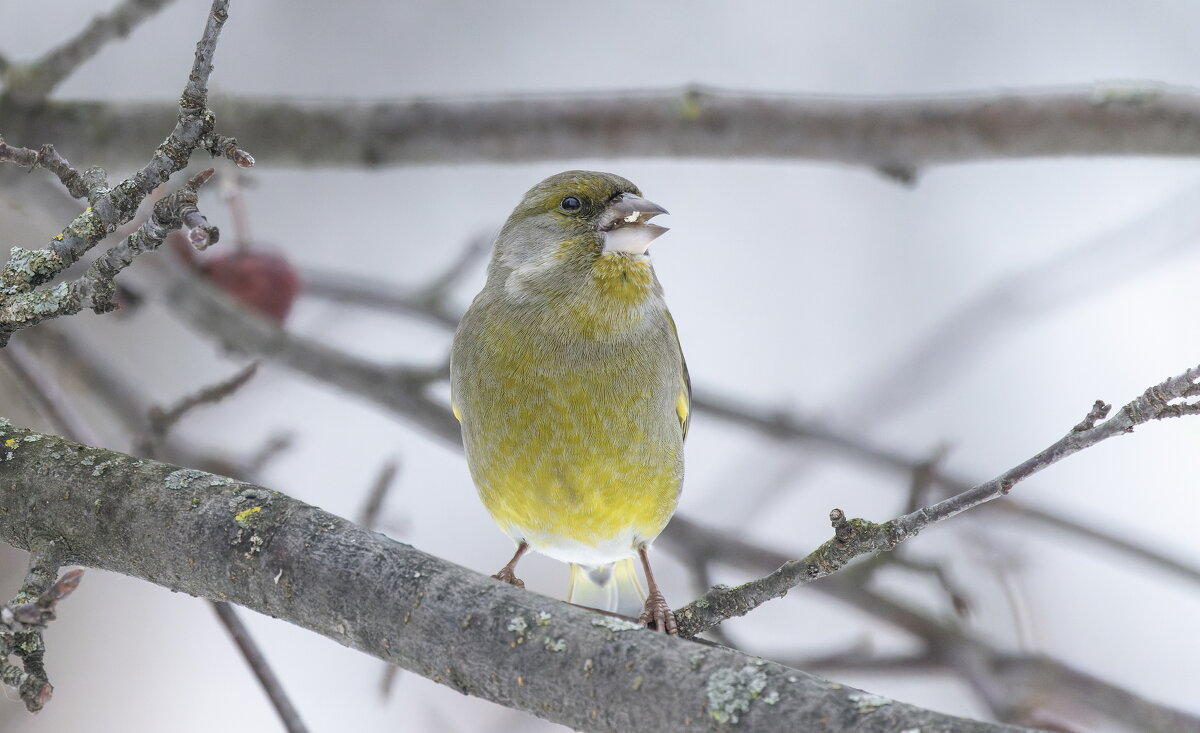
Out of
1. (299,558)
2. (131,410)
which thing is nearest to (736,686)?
(299,558)

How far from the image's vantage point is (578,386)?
2.70m

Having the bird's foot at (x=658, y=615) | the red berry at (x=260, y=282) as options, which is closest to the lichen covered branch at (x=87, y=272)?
the bird's foot at (x=658, y=615)

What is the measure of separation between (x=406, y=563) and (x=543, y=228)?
1.45 m

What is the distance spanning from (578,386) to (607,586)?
3.61 ft

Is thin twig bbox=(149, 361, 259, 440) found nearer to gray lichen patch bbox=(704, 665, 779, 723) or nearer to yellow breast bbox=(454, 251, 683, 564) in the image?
yellow breast bbox=(454, 251, 683, 564)

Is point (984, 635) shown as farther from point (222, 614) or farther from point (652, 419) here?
point (222, 614)

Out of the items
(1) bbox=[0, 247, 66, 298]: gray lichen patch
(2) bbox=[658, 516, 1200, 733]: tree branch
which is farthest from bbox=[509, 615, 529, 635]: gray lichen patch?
(2) bbox=[658, 516, 1200, 733]: tree branch

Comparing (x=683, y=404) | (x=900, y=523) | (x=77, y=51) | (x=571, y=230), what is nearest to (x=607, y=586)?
(x=683, y=404)

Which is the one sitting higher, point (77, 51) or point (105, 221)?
point (77, 51)

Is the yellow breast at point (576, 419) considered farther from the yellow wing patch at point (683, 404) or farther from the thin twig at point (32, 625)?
the thin twig at point (32, 625)

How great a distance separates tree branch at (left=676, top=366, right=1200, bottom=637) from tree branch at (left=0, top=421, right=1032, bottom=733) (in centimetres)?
24

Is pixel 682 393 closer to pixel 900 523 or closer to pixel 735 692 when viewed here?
pixel 900 523

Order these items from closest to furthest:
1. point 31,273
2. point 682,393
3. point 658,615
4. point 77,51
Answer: point 31,273 < point 658,615 < point 682,393 < point 77,51

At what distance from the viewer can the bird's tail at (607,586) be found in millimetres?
3525
